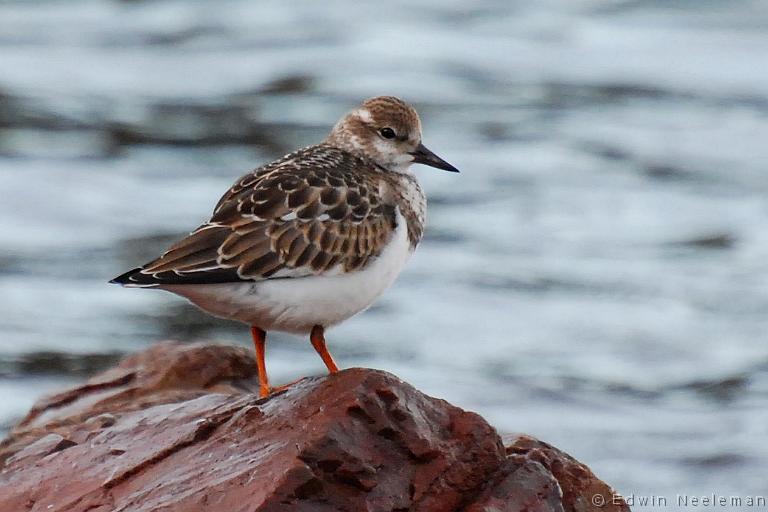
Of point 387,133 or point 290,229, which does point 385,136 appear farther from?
point 290,229

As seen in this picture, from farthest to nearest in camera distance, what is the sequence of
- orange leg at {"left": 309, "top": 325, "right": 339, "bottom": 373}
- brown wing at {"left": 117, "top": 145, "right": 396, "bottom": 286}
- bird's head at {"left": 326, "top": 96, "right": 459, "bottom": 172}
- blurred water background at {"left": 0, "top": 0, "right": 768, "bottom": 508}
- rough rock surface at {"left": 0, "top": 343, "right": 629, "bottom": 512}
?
blurred water background at {"left": 0, "top": 0, "right": 768, "bottom": 508} < bird's head at {"left": 326, "top": 96, "right": 459, "bottom": 172} < orange leg at {"left": 309, "top": 325, "right": 339, "bottom": 373} < brown wing at {"left": 117, "top": 145, "right": 396, "bottom": 286} < rough rock surface at {"left": 0, "top": 343, "right": 629, "bottom": 512}

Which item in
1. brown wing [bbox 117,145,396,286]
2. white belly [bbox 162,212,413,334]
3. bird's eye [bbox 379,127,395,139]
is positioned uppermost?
bird's eye [bbox 379,127,395,139]

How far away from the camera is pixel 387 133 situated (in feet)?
18.7

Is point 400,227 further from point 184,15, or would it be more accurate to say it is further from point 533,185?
point 184,15

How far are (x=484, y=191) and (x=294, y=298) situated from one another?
264 inches

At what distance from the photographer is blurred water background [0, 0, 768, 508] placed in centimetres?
854

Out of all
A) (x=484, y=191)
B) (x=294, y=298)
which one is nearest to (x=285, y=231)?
(x=294, y=298)

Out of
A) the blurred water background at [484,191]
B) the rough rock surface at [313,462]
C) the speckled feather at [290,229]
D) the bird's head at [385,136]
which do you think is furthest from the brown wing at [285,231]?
the blurred water background at [484,191]

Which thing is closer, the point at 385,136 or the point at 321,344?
the point at 321,344

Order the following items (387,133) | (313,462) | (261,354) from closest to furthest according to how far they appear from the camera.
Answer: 1. (313,462)
2. (261,354)
3. (387,133)

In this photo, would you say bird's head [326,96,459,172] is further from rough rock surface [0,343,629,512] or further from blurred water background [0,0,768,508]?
blurred water background [0,0,768,508]

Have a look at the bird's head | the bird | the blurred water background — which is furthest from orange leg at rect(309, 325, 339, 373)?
the blurred water background

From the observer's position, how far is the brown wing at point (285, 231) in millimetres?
4789

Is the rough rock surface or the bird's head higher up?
the bird's head
